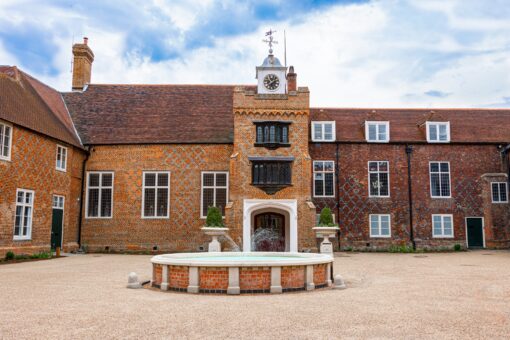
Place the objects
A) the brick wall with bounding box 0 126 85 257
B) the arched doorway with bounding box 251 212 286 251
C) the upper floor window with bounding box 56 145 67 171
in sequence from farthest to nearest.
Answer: the arched doorway with bounding box 251 212 286 251 → the upper floor window with bounding box 56 145 67 171 → the brick wall with bounding box 0 126 85 257

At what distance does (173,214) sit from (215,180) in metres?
2.96

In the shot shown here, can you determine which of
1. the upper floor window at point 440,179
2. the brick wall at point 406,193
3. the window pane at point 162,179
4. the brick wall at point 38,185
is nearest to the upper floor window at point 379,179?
the brick wall at point 406,193

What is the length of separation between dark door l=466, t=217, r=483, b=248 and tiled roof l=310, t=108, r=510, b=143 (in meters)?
4.86

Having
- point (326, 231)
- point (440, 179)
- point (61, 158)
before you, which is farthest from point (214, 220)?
point (440, 179)

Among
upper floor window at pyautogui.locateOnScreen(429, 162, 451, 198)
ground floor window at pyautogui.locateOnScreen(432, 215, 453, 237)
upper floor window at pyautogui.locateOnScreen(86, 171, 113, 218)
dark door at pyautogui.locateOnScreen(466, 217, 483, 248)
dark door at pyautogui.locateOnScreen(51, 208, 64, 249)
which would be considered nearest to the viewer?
dark door at pyautogui.locateOnScreen(51, 208, 64, 249)

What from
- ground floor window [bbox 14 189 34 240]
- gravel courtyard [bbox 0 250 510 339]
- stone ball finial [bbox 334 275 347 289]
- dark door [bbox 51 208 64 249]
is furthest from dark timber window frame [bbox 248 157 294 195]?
stone ball finial [bbox 334 275 347 289]

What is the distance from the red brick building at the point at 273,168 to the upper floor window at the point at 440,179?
8cm

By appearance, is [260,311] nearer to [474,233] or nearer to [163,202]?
[163,202]

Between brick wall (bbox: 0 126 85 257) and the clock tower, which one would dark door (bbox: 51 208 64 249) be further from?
the clock tower

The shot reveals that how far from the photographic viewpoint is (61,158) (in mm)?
22125

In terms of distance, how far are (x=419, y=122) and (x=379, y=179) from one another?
16.1 ft

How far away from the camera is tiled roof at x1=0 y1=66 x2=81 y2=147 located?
18.9 metres

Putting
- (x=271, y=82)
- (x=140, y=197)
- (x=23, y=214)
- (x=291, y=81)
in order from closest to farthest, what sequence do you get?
(x=23, y=214), (x=271, y=82), (x=140, y=197), (x=291, y=81)

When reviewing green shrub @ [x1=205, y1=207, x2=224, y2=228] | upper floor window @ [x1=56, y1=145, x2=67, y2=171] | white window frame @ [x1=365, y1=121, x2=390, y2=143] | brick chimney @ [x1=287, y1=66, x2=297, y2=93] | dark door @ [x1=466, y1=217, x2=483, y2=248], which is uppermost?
brick chimney @ [x1=287, y1=66, x2=297, y2=93]
